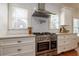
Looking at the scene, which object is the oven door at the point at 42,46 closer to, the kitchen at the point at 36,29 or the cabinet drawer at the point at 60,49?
the kitchen at the point at 36,29

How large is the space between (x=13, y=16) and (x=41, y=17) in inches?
18.7

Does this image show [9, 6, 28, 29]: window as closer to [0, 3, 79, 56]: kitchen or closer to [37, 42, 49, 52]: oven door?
[0, 3, 79, 56]: kitchen

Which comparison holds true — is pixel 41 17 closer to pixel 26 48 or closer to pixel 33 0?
pixel 26 48

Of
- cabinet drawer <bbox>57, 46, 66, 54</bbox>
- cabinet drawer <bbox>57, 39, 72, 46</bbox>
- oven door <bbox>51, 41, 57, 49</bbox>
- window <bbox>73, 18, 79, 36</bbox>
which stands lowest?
cabinet drawer <bbox>57, 46, 66, 54</bbox>

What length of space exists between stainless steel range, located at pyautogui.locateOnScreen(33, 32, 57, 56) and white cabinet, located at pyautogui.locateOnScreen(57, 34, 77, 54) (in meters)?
0.09

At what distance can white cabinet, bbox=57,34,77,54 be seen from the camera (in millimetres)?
1649

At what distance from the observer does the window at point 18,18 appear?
1795 millimetres

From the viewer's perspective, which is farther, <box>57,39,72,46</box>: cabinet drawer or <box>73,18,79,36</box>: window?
<box>57,39,72,46</box>: cabinet drawer

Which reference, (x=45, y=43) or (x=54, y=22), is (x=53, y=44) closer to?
(x=45, y=43)

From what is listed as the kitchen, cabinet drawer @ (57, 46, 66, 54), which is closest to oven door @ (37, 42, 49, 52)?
the kitchen

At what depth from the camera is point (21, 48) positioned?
1.78 m

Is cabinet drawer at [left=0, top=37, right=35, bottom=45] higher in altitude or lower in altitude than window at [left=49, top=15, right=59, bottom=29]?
lower

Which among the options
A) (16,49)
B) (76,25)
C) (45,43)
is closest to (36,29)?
(45,43)

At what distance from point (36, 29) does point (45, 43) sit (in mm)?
306
